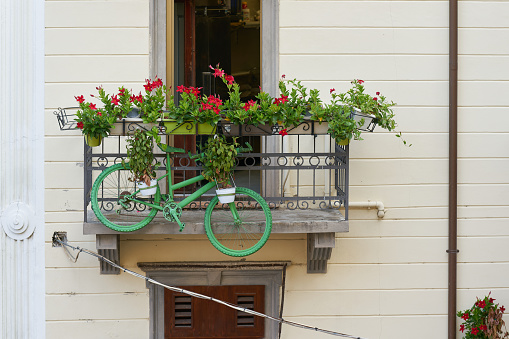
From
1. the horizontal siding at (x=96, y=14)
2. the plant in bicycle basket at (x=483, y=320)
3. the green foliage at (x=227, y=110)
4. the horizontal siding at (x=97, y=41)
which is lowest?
the plant in bicycle basket at (x=483, y=320)

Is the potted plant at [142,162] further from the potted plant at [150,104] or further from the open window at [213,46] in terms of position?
the open window at [213,46]

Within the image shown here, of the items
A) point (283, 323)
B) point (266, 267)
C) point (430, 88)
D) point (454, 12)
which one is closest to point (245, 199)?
point (266, 267)

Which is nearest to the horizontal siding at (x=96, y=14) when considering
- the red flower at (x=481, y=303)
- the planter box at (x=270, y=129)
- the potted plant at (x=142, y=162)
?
the potted plant at (x=142, y=162)

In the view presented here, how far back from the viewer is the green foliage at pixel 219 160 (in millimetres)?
5719

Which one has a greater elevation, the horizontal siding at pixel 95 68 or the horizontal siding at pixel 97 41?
the horizontal siding at pixel 97 41

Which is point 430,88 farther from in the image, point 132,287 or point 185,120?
point 132,287

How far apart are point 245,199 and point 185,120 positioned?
4.13 feet

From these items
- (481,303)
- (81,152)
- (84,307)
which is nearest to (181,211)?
(81,152)

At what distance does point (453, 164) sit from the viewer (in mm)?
6574

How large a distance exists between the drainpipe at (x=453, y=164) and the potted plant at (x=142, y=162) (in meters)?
2.68

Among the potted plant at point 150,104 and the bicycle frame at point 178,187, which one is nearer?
the potted plant at point 150,104

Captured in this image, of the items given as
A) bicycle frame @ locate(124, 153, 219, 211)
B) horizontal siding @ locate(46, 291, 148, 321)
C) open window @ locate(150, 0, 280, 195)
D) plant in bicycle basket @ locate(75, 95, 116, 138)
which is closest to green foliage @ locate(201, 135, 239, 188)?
bicycle frame @ locate(124, 153, 219, 211)

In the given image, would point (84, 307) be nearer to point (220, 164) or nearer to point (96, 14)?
point (220, 164)

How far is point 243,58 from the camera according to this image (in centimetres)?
680
